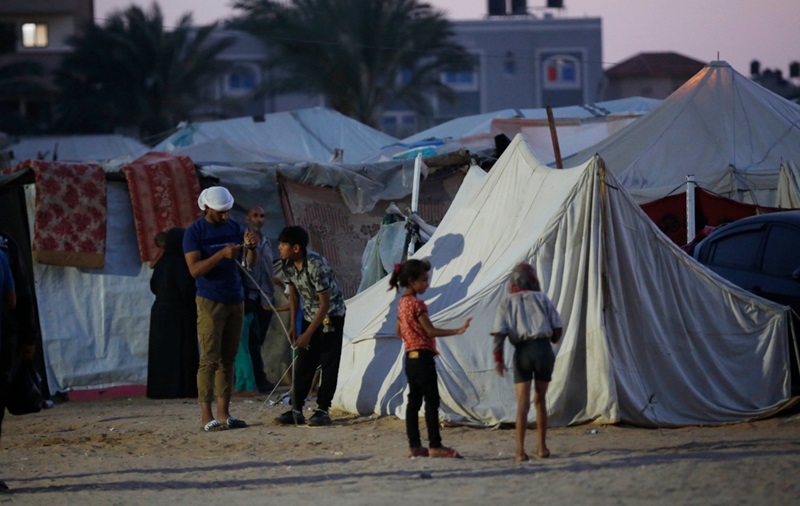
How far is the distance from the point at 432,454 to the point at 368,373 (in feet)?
7.52

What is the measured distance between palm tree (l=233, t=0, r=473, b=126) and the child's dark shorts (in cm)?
2772

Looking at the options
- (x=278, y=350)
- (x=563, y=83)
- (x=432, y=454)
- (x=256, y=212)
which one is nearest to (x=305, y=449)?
(x=432, y=454)

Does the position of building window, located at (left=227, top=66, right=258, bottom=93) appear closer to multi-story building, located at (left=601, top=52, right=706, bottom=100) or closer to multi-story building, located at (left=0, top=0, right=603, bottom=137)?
multi-story building, located at (left=0, top=0, right=603, bottom=137)

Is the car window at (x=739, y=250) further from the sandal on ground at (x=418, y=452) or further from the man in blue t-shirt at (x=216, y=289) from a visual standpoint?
the man in blue t-shirt at (x=216, y=289)

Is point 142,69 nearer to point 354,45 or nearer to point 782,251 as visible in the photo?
point 354,45

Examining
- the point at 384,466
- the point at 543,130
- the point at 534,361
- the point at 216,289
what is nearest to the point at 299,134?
the point at 543,130

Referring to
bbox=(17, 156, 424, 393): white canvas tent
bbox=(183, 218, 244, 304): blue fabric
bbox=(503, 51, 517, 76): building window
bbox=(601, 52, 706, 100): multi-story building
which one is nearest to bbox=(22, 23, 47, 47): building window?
bbox=(503, 51, 517, 76): building window

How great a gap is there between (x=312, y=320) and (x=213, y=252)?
3.05ft

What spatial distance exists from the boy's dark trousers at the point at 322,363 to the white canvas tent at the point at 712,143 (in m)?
6.58

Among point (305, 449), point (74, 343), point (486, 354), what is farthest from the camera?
point (74, 343)

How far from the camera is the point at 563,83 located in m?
63.0

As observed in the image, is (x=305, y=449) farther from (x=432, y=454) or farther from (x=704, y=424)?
(x=704, y=424)

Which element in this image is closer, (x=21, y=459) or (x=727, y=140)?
(x=21, y=459)

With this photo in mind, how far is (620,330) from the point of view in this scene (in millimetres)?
8969
